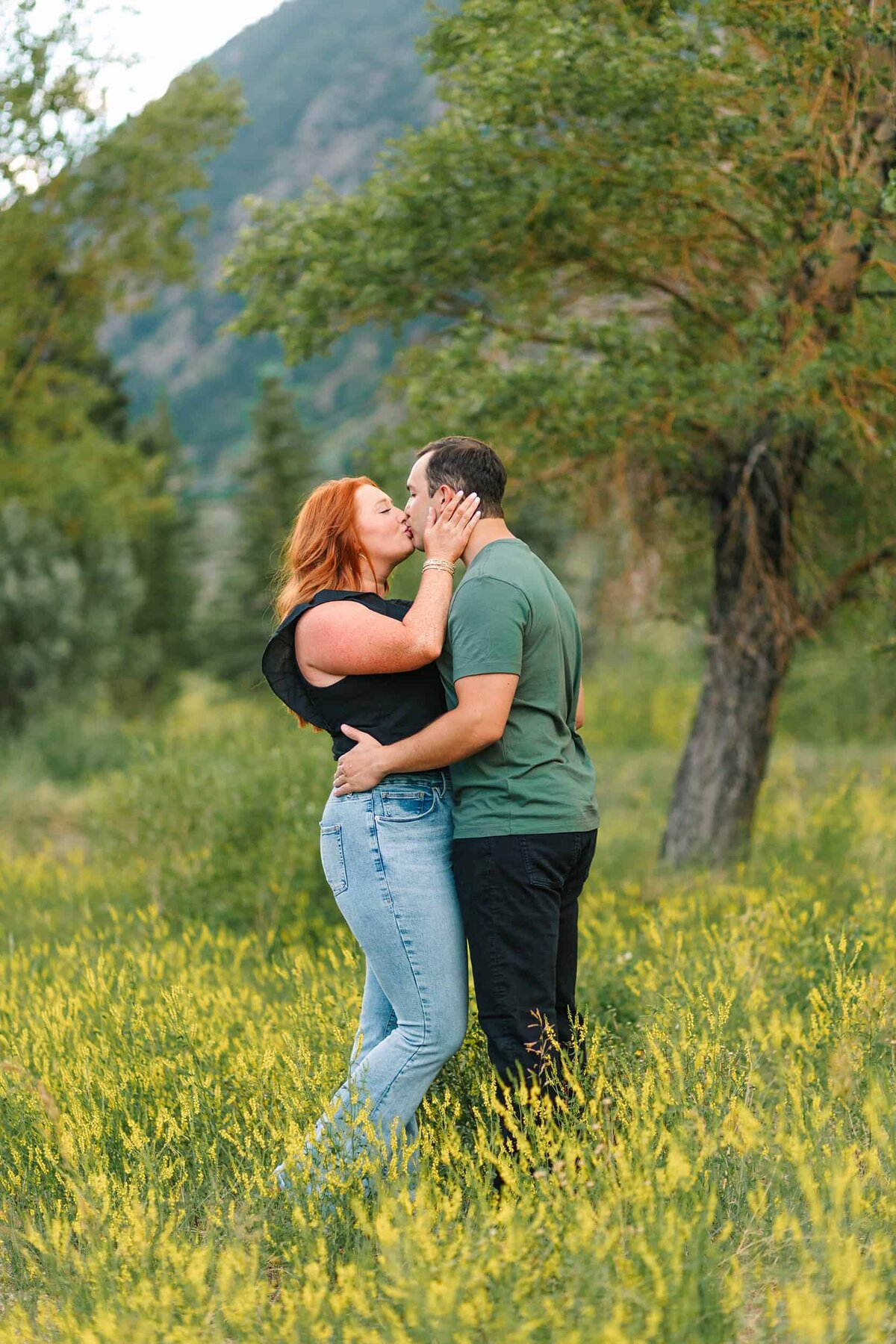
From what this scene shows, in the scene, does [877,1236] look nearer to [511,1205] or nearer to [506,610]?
[511,1205]

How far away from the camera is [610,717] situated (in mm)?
18312

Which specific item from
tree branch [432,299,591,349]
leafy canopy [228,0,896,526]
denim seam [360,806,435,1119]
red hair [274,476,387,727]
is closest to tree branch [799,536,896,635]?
leafy canopy [228,0,896,526]

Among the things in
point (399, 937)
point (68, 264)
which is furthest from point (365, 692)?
point (68, 264)

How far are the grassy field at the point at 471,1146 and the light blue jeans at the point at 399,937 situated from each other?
0.52ft

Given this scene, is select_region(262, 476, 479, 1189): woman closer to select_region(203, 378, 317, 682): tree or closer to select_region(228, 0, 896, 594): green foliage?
select_region(228, 0, 896, 594): green foliage

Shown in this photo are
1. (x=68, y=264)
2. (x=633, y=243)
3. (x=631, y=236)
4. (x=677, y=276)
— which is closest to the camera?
(x=633, y=243)

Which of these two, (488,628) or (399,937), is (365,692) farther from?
(399,937)

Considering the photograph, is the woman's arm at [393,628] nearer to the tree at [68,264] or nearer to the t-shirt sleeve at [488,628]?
the t-shirt sleeve at [488,628]

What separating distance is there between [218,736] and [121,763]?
597cm

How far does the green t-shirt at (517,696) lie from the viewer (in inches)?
128

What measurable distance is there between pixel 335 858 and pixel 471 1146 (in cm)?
107

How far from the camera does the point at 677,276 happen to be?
7.53 m

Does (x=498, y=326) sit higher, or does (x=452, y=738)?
(x=498, y=326)

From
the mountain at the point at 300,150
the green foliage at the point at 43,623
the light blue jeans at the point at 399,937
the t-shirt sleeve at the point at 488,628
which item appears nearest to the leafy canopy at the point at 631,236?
the t-shirt sleeve at the point at 488,628
